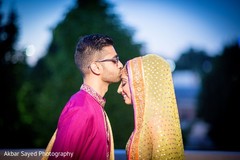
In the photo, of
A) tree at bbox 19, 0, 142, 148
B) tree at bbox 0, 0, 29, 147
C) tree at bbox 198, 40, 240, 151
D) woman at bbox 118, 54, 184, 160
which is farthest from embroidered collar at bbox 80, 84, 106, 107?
tree at bbox 198, 40, 240, 151

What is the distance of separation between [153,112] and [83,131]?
57cm

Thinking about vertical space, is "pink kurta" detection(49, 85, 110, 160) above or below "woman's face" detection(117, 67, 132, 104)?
below

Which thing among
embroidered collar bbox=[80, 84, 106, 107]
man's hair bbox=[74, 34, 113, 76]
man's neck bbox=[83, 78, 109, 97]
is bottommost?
embroidered collar bbox=[80, 84, 106, 107]

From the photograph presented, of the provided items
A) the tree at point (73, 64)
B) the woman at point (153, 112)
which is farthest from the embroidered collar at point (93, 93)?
the tree at point (73, 64)

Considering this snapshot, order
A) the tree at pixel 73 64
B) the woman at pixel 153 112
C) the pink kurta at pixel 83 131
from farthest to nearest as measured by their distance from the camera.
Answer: the tree at pixel 73 64
the woman at pixel 153 112
the pink kurta at pixel 83 131

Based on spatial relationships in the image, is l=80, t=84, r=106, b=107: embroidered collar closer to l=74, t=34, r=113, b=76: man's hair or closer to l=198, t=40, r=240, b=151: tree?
l=74, t=34, r=113, b=76: man's hair

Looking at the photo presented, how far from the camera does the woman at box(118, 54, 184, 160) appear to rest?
86.2 inches

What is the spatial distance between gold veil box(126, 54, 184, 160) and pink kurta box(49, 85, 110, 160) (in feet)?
0.87

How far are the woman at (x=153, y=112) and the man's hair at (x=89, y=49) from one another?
1.16ft

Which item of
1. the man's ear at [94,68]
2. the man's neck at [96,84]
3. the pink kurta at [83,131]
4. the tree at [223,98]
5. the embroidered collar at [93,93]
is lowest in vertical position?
the tree at [223,98]

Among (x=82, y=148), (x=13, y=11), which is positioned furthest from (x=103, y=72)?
(x=13, y=11)

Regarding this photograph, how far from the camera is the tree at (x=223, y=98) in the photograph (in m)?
16.2

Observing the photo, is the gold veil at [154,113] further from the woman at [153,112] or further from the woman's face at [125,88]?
the woman's face at [125,88]

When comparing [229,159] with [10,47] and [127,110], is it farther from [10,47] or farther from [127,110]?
[10,47]
